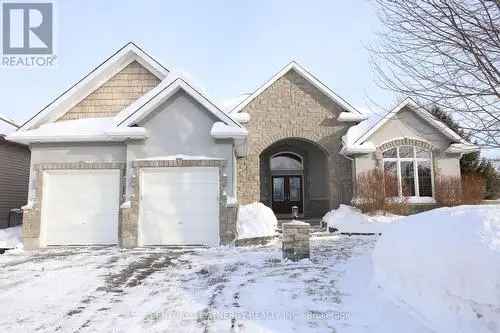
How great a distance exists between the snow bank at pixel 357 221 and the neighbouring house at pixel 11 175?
43.0 ft

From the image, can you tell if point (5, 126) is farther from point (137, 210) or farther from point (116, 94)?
point (137, 210)

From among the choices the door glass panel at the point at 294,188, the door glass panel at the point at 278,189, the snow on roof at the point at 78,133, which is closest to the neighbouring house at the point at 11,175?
the snow on roof at the point at 78,133

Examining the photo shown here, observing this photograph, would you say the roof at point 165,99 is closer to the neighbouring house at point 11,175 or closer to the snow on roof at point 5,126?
the snow on roof at point 5,126

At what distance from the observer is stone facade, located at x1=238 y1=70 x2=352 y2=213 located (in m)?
16.0

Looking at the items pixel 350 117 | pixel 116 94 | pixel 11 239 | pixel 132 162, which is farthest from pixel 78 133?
pixel 350 117

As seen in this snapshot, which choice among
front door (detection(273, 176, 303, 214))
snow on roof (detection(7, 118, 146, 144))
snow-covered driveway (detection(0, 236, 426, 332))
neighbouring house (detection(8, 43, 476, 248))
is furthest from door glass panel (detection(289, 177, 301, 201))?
snow-covered driveway (detection(0, 236, 426, 332))

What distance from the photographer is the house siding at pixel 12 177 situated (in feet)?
47.6

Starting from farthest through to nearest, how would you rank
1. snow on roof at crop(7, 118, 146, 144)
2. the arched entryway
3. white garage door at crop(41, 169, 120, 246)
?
the arched entryway, white garage door at crop(41, 169, 120, 246), snow on roof at crop(7, 118, 146, 144)

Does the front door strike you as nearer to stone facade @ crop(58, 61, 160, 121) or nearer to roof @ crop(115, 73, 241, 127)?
stone facade @ crop(58, 61, 160, 121)

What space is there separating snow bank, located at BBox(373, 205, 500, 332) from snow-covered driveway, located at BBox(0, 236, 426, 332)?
12.9 inches

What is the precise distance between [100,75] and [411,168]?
13.1 metres

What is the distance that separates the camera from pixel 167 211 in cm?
1106

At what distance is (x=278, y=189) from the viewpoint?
21.9m

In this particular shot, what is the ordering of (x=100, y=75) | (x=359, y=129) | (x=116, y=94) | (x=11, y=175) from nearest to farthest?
(x=100, y=75) < (x=116, y=94) < (x=11, y=175) < (x=359, y=129)
